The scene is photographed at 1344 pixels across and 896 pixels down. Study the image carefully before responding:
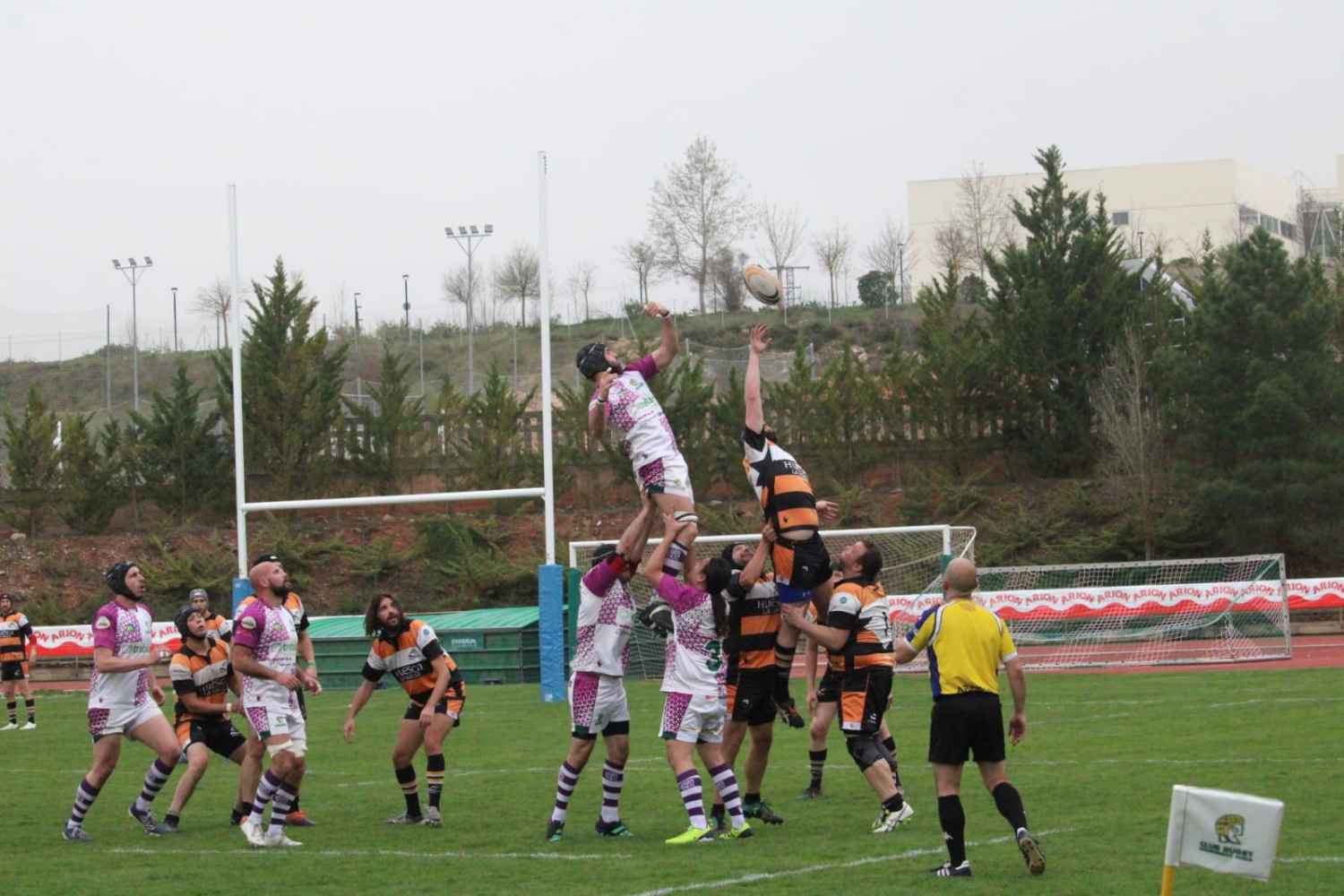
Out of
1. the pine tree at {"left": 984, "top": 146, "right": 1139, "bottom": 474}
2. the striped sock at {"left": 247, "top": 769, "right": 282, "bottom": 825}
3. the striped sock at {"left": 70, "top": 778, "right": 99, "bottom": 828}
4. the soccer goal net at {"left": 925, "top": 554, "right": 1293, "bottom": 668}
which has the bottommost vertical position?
the soccer goal net at {"left": 925, "top": 554, "right": 1293, "bottom": 668}

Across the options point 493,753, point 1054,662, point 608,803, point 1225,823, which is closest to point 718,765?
point 608,803

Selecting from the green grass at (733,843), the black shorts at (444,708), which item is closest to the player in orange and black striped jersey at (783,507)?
the green grass at (733,843)

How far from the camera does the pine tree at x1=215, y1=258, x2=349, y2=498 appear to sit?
40750mm

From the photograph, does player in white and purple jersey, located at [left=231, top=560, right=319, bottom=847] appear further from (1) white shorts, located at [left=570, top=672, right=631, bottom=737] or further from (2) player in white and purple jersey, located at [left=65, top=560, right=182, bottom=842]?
(1) white shorts, located at [left=570, top=672, right=631, bottom=737]

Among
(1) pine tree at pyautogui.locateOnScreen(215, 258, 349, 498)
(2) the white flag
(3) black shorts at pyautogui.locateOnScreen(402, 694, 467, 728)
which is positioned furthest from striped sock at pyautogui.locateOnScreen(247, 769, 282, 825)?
(1) pine tree at pyautogui.locateOnScreen(215, 258, 349, 498)

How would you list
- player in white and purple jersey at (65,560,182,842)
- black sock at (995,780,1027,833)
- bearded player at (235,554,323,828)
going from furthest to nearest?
player in white and purple jersey at (65,560,182,842) < bearded player at (235,554,323,828) < black sock at (995,780,1027,833)

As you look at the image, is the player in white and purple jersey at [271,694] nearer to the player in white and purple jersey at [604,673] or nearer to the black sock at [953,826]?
the player in white and purple jersey at [604,673]

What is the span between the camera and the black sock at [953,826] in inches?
357

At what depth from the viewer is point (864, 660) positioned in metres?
12.2

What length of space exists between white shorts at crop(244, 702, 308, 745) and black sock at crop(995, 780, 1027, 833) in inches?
205

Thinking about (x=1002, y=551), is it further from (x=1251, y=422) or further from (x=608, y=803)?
(x=608, y=803)

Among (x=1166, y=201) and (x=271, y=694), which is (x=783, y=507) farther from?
(x=1166, y=201)

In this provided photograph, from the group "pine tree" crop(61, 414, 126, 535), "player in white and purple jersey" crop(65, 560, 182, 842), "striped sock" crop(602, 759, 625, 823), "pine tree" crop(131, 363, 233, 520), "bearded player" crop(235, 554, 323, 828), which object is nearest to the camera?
"striped sock" crop(602, 759, 625, 823)

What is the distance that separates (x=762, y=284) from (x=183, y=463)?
1490 inches
